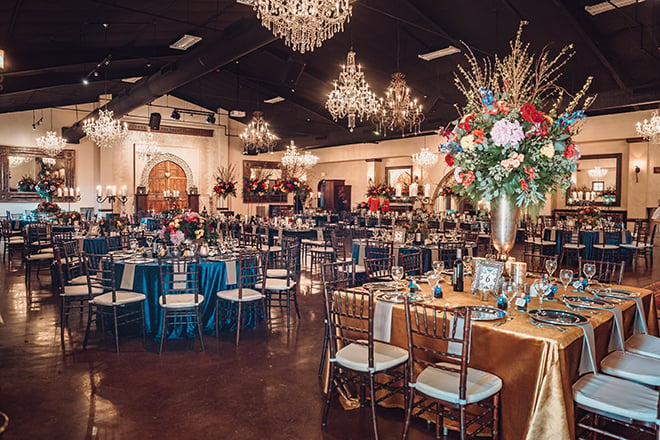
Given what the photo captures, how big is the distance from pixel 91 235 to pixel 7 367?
4255 millimetres

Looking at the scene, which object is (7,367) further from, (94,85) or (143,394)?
(94,85)

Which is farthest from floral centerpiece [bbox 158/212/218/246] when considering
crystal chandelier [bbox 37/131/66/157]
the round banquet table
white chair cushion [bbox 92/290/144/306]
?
crystal chandelier [bbox 37/131/66/157]

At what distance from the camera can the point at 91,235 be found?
7.68m

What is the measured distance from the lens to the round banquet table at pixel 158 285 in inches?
184

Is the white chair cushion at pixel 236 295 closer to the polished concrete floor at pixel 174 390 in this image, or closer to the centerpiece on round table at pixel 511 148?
the polished concrete floor at pixel 174 390

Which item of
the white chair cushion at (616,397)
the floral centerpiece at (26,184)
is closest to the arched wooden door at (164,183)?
the floral centerpiece at (26,184)

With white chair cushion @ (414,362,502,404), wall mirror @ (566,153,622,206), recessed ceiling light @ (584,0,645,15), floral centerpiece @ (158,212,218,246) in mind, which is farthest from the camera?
wall mirror @ (566,153,622,206)

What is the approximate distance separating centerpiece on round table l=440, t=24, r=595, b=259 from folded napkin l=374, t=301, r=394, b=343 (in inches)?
37.2

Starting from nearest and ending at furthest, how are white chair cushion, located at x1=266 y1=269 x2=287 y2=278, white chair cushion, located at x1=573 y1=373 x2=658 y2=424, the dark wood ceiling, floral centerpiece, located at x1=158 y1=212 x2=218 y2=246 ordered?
white chair cushion, located at x1=573 y1=373 x2=658 y2=424, floral centerpiece, located at x1=158 y1=212 x2=218 y2=246, white chair cushion, located at x1=266 y1=269 x2=287 y2=278, the dark wood ceiling

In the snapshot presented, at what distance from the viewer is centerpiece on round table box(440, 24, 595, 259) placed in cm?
263

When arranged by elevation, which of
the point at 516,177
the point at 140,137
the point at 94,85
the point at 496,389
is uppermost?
the point at 94,85

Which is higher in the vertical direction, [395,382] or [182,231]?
[182,231]

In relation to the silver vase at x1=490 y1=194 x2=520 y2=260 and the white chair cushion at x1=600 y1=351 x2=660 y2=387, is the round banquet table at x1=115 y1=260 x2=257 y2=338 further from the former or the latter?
the white chair cushion at x1=600 y1=351 x2=660 y2=387

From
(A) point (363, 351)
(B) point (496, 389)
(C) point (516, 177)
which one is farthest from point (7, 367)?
(C) point (516, 177)
